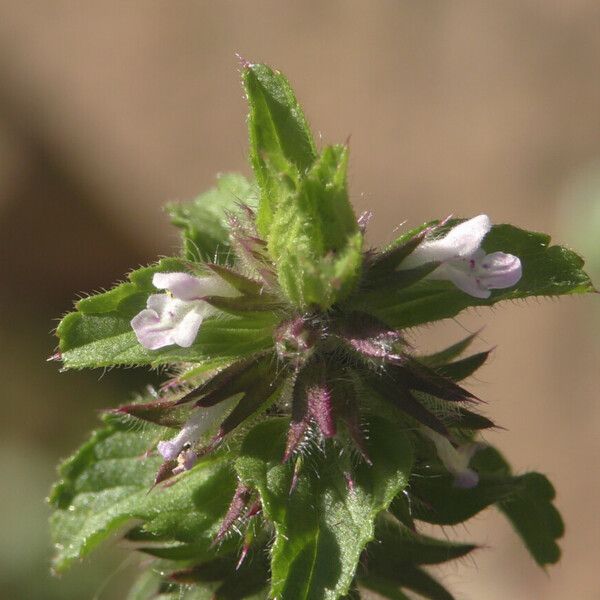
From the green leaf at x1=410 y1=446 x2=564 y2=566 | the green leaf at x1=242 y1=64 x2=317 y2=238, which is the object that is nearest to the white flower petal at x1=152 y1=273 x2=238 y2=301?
Result: the green leaf at x1=242 y1=64 x2=317 y2=238

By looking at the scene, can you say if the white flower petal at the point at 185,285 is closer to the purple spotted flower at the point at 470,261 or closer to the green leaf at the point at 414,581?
the purple spotted flower at the point at 470,261

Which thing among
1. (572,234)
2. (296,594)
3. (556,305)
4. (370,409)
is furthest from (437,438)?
(556,305)

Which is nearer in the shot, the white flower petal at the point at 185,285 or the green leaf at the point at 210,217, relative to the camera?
the white flower petal at the point at 185,285

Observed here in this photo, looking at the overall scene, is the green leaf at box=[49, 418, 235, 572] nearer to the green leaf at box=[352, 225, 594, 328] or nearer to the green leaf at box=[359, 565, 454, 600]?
the green leaf at box=[359, 565, 454, 600]

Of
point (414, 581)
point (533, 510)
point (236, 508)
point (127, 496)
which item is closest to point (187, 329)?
point (236, 508)

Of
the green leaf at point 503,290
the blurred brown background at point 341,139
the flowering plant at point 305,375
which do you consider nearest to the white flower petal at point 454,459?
the flowering plant at point 305,375
